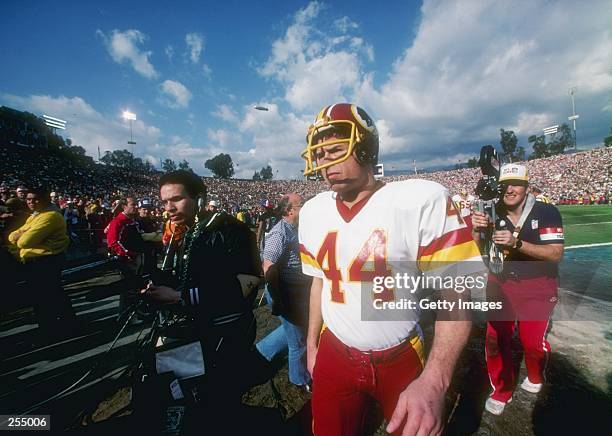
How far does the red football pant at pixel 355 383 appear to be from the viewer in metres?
1.55

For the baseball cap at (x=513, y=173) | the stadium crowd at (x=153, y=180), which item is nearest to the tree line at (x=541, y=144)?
the stadium crowd at (x=153, y=180)

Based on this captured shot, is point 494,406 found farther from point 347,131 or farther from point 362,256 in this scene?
point 347,131

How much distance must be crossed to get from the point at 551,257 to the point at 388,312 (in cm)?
228

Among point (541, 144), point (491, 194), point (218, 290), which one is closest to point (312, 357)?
point (218, 290)

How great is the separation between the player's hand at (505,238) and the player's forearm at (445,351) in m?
1.82

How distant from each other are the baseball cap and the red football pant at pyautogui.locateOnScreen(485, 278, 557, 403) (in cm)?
106

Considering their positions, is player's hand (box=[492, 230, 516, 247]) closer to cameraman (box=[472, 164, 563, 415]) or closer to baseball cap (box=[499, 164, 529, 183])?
cameraman (box=[472, 164, 563, 415])

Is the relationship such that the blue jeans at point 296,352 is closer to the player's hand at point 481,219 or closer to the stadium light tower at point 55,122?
the player's hand at point 481,219

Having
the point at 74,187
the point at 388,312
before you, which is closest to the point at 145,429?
the point at 388,312

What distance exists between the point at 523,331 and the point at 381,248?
8.05ft

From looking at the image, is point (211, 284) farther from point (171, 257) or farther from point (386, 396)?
point (386, 396)

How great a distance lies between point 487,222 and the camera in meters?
2.84

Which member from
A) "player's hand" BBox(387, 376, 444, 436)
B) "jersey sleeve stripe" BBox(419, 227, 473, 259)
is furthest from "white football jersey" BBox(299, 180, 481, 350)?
"player's hand" BBox(387, 376, 444, 436)

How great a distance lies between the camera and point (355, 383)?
1613 mm
